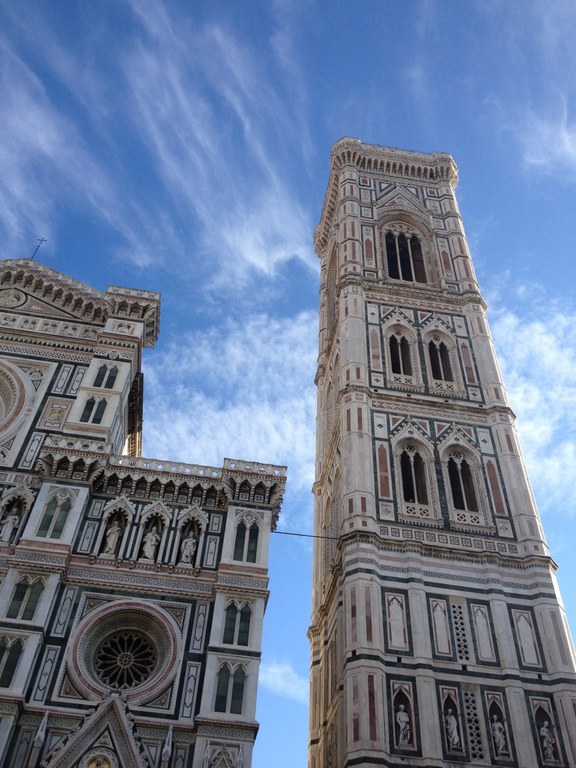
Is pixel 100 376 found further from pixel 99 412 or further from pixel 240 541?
pixel 240 541

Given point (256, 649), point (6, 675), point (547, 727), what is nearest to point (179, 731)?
point (256, 649)

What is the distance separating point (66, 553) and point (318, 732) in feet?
29.3

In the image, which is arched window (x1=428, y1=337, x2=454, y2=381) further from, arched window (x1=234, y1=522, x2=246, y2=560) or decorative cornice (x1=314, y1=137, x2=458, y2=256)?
decorative cornice (x1=314, y1=137, x2=458, y2=256)

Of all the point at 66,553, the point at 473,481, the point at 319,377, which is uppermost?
the point at 319,377

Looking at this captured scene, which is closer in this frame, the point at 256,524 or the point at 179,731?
the point at 179,731

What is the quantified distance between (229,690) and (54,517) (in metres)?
6.22

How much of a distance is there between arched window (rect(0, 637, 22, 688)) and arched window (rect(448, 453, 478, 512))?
1255cm

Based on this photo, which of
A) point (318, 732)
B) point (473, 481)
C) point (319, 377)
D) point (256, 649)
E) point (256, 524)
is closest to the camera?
point (256, 649)

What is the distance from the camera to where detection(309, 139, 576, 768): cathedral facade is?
1761 centimetres

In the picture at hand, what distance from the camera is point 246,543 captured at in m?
19.3

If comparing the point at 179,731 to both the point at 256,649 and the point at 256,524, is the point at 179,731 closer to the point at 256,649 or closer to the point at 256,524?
the point at 256,649

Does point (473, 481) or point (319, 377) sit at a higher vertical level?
point (319, 377)

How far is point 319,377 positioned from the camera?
3347 centimetres

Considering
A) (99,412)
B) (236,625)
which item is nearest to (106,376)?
(99,412)
